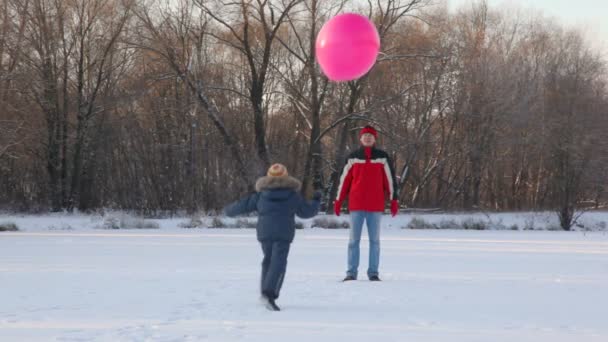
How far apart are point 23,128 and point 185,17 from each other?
873 cm

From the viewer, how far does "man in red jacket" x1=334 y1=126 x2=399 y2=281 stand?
8.83m

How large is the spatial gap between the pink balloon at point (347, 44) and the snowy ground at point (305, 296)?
326cm

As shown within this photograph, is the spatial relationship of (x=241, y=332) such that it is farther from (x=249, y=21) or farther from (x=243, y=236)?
(x=249, y=21)

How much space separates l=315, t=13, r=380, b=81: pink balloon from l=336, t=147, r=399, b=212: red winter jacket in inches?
119

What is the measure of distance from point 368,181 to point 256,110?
22.7 metres

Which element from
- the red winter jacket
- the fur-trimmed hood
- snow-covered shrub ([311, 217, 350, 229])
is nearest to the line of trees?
snow-covered shrub ([311, 217, 350, 229])

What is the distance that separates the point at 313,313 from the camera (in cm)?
656

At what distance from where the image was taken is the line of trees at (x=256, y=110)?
3094cm

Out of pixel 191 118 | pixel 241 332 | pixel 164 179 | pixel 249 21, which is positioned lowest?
pixel 241 332

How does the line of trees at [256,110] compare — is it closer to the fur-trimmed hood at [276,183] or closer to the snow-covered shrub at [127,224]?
the snow-covered shrub at [127,224]

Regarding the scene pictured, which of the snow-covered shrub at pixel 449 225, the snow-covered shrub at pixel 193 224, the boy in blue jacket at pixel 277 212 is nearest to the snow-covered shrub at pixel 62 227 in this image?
the snow-covered shrub at pixel 193 224

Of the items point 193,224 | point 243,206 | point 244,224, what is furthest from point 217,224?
Result: point 243,206

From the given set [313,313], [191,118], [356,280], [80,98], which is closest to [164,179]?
[191,118]

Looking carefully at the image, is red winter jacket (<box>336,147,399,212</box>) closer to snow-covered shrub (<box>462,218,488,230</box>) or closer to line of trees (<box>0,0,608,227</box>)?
snow-covered shrub (<box>462,218,488,230</box>)
